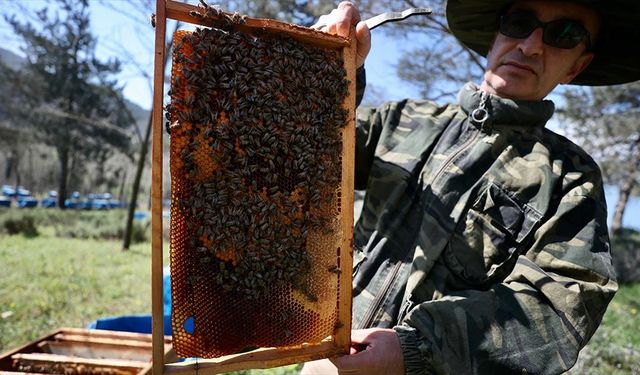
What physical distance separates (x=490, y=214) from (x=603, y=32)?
4.70 ft

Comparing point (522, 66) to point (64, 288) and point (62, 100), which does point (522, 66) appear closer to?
point (64, 288)

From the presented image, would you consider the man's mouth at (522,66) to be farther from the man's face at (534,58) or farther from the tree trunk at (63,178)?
the tree trunk at (63,178)

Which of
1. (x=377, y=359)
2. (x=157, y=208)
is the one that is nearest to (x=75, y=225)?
(x=157, y=208)

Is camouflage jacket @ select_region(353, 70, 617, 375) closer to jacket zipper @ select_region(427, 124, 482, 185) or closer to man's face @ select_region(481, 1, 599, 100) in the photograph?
jacket zipper @ select_region(427, 124, 482, 185)

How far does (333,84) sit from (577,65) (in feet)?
5.68

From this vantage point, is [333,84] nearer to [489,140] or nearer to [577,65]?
[489,140]

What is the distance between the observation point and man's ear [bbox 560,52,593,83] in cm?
265

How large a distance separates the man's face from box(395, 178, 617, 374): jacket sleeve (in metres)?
0.92

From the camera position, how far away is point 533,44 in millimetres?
2352

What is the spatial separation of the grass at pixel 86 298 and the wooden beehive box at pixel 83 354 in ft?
4.50

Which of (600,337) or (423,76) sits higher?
(423,76)

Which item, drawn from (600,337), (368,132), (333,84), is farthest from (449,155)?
(600,337)

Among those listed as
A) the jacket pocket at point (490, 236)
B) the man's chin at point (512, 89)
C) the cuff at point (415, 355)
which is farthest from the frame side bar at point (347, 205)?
the man's chin at point (512, 89)

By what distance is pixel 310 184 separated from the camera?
1.95 metres
